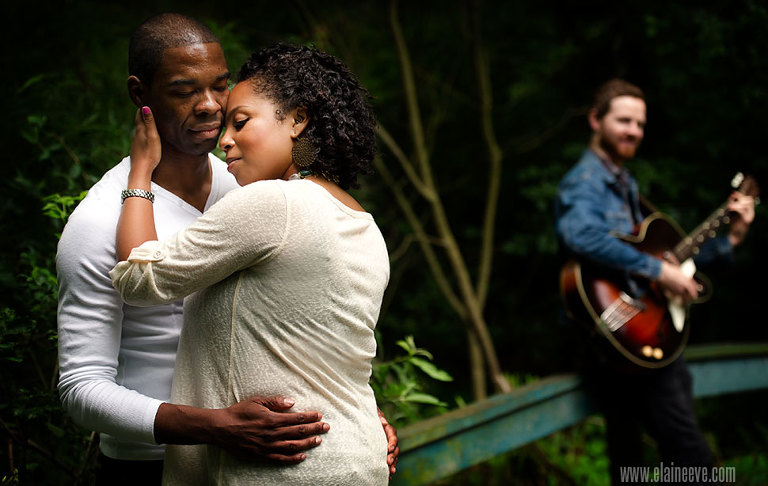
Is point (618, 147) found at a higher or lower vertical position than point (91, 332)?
higher

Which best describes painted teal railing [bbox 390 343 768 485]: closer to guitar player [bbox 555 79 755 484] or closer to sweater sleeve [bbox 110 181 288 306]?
guitar player [bbox 555 79 755 484]

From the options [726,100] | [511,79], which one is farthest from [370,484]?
[511,79]

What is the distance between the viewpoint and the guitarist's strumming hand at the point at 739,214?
3.64 metres

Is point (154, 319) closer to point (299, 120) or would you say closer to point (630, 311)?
point (299, 120)

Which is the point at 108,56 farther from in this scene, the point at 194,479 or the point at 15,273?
the point at 194,479

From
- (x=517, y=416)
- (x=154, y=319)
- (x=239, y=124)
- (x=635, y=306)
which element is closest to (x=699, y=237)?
(x=635, y=306)

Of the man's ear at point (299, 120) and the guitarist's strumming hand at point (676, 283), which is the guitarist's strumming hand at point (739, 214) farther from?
the man's ear at point (299, 120)

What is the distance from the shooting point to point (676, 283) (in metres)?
3.33

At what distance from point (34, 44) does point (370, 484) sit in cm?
265

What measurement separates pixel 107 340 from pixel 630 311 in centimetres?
248

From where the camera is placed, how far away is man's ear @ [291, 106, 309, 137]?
63.4 inches

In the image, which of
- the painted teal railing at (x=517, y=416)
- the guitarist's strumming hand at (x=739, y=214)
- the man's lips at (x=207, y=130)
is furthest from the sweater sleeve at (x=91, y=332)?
the guitarist's strumming hand at (x=739, y=214)

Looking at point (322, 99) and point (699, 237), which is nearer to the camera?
point (322, 99)

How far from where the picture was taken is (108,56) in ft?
11.1
